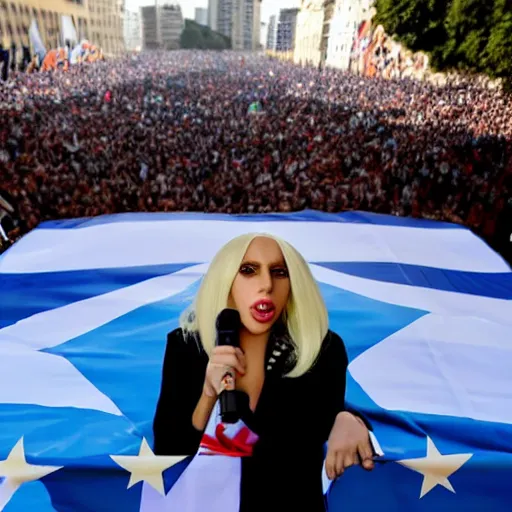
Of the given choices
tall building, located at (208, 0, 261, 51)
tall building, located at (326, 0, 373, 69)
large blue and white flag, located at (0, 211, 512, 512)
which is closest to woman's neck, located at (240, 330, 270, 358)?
large blue and white flag, located at (0, 211, 512, 512)

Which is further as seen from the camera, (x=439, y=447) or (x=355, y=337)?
(x=355, y=337)

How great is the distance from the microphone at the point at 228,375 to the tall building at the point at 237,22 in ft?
13.1

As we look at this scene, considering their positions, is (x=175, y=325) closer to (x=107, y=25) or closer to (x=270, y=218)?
(x=270, y=218)

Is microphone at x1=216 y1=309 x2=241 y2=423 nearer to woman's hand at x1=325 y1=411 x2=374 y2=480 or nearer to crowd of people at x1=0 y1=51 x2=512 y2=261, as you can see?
woman's hand at x1=325 y1=411 x2=374 y2=480

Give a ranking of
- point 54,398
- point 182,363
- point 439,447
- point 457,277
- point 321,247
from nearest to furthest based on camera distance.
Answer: point 182,363 < point 439,447 < point 54,398 < point 457,277 < point 321,247

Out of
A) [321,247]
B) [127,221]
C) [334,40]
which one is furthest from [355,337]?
[334,40]

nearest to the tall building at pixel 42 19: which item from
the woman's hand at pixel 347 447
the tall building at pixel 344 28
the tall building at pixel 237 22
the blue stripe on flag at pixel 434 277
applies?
the tall building at pixel 237 22

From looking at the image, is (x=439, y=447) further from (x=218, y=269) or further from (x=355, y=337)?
(x=218, y=269)

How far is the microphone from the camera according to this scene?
934 mm

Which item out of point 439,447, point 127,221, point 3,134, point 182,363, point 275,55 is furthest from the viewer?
point 275,55

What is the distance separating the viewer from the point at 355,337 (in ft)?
7.20

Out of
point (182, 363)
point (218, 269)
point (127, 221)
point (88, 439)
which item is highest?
point (218, 269)

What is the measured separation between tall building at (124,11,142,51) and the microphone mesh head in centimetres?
415

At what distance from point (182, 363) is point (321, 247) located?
78.0 inches
